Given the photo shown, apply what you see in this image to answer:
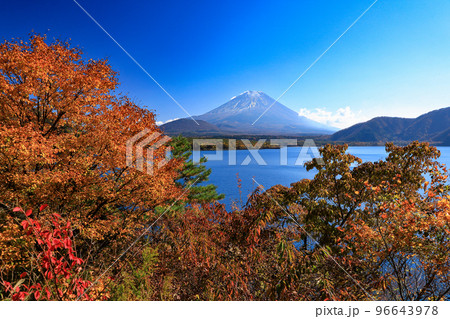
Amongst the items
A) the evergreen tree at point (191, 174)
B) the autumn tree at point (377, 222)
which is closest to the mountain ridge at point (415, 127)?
the autumn tree at point (377, 222)

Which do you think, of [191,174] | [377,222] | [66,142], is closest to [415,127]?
[191,174]

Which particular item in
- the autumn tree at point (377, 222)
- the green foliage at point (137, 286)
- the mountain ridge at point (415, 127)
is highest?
the mountain ridge at point (415, 127)

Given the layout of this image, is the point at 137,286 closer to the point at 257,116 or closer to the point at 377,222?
the point at 377,222

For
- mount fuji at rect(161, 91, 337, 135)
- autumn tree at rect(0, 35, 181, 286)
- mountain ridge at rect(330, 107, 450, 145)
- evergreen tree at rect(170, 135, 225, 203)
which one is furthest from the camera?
mount fuji at rect(161, 91, 337, 135)

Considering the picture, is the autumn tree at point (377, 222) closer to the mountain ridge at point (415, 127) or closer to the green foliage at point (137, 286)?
the green foliage at point (137, 286)

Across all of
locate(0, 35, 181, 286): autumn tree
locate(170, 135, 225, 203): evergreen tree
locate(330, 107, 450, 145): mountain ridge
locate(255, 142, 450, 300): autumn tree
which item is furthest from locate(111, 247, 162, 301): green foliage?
locate(330, 107, 450, 145): mountain ridge

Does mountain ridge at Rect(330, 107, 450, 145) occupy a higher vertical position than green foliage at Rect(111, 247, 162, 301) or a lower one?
higher

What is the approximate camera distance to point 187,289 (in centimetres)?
384

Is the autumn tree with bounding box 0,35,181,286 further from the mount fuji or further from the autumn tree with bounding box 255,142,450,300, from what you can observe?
the mount fuji

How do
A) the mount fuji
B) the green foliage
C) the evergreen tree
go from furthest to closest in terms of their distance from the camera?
the mount fuji, the evergreen tree, the green foliage

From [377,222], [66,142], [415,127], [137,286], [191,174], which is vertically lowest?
[137,286]

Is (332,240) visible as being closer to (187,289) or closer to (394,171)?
(394,171)
